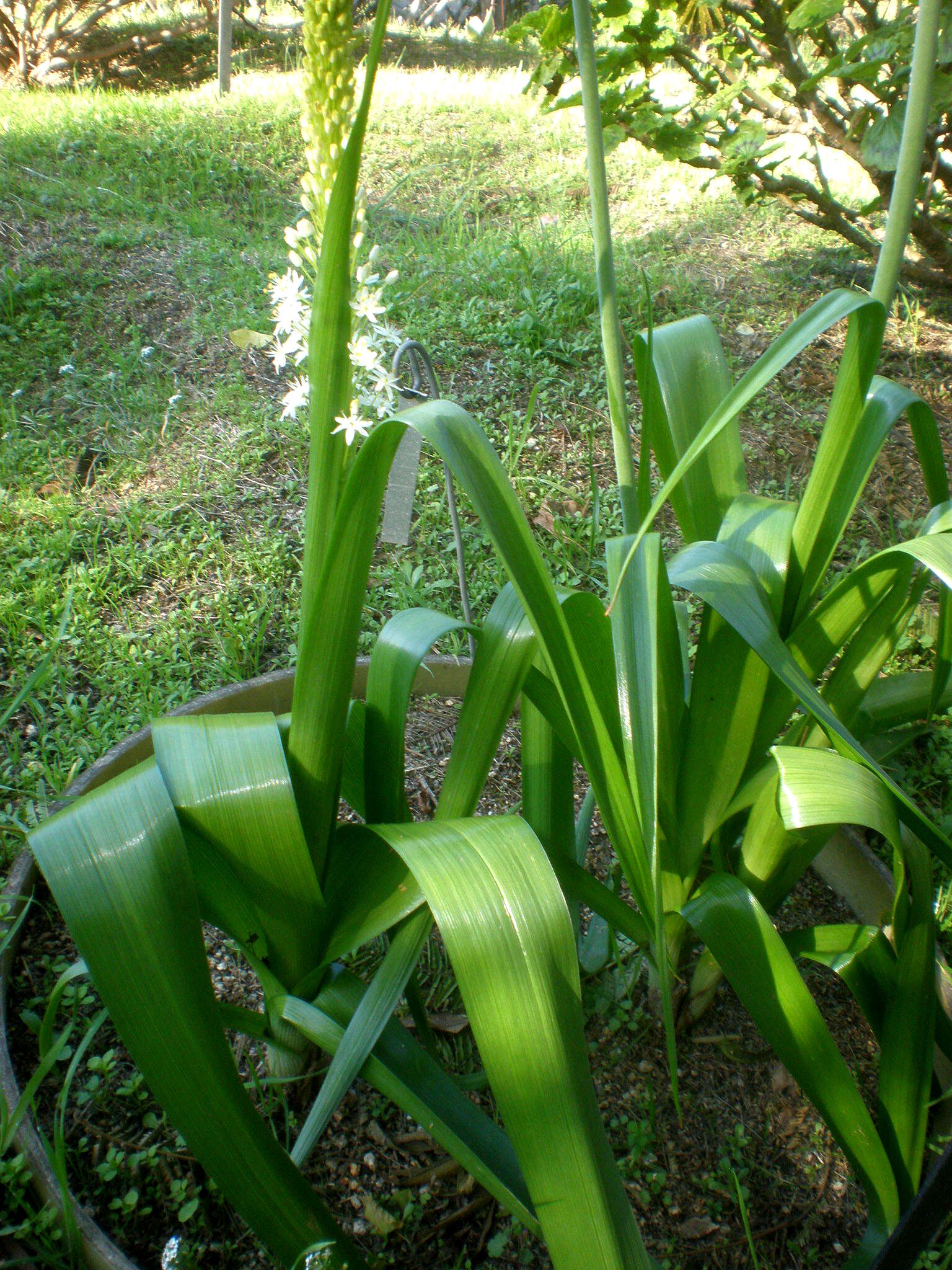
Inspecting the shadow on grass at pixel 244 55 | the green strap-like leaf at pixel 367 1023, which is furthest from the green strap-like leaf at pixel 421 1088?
the shadow on grass at pixel 244 55

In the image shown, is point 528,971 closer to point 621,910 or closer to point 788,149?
point 621,910

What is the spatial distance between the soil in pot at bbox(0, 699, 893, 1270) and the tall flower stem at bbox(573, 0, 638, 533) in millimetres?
653

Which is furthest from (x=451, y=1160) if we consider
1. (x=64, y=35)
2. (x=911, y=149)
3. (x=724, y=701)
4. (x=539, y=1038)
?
(x=64, y=35)

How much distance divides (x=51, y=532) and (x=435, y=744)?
45.1 inches

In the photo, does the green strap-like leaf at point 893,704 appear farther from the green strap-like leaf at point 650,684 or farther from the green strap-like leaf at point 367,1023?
the green strap-like leaf at point 367,1023

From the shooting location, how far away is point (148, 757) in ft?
4.12

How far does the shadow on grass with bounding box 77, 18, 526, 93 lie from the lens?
7.40m

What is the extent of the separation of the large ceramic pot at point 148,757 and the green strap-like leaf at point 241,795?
0.38 metres

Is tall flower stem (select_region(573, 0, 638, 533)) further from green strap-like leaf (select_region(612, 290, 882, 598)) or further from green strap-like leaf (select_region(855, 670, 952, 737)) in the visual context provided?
green strap-like leaf (select_region(855, 670, 952, 737))

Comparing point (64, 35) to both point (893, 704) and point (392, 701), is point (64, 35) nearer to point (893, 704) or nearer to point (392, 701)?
point (392, 701)

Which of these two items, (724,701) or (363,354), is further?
(724,701)

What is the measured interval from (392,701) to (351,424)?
0.29m

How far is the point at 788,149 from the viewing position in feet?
14.3

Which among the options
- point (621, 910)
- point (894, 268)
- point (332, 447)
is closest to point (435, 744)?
point (621, 910)
